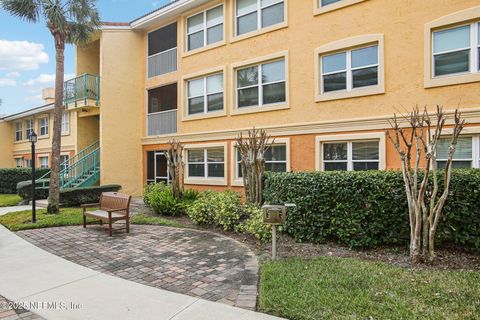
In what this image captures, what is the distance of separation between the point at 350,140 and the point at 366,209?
481cm

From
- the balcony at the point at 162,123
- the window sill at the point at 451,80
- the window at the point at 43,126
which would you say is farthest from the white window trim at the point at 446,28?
the window at the point at 43,126

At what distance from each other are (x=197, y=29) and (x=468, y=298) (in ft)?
51.6

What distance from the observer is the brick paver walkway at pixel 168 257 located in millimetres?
4871

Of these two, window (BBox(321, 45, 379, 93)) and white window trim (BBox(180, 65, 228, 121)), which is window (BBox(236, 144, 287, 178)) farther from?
white window trim (BBox(180, 65, 228, 121))

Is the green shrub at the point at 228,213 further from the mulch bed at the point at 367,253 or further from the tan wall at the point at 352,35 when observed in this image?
the tan wall at the point at 352,35

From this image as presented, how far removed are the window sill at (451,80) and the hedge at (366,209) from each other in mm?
4133

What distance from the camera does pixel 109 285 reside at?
196 inches

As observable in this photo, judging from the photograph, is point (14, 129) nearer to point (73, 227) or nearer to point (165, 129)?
point (165, 129)

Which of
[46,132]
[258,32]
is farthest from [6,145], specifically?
[258,32]

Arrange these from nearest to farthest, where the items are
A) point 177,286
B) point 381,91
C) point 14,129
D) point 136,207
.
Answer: point 177,286 < point 381,91 < point 136,207 < point 14,129

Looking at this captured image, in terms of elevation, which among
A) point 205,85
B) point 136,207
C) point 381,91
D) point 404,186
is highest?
point 205,85

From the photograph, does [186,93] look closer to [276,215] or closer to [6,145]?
[276,215]

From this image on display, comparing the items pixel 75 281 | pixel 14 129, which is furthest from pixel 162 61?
pixel 14 129

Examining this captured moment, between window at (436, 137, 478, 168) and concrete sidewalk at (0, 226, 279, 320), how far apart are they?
8391 mm
